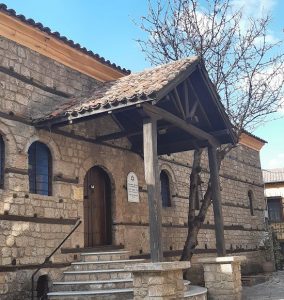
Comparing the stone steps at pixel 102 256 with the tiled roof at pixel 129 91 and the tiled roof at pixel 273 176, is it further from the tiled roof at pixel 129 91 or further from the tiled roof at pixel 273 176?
the tiled roof at pixel 273 176

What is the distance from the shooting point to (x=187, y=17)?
1247 cm

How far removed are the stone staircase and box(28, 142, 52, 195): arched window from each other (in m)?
1.55

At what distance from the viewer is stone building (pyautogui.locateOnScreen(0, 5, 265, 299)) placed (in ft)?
24.7

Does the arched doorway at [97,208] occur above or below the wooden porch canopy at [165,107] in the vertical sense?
below

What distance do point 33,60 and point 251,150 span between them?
40.4 ft

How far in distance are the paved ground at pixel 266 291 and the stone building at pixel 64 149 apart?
2.29m

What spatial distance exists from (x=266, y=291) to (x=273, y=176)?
15528 mm

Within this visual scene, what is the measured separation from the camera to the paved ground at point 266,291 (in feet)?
30.5

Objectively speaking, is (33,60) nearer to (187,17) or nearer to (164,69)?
(164,69)

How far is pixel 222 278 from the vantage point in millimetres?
8891

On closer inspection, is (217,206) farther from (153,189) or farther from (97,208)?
(153,189)

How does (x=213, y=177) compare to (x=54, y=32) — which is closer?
(x=54, y=32)

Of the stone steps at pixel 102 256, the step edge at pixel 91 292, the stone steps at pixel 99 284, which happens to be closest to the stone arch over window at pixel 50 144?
the stone steps at pixel 102 256

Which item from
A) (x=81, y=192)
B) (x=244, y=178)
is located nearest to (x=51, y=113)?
(x=81, y=192)
